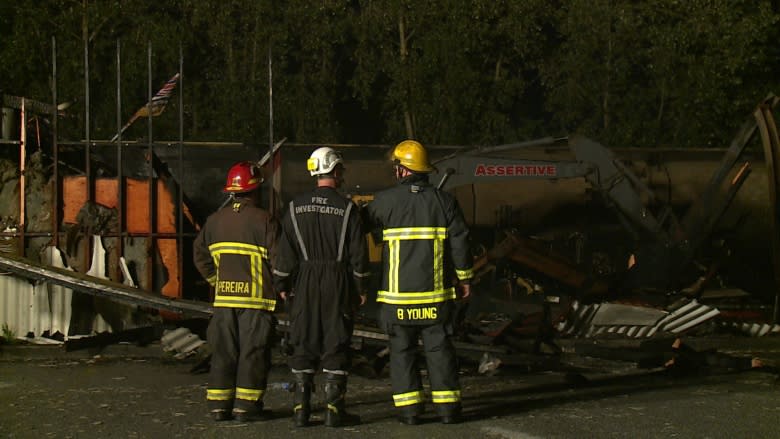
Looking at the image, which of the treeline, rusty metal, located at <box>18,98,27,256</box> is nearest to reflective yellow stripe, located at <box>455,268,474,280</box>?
rusty metal, located at <box>18,98,27,256</box>

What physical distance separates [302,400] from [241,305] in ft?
2.60

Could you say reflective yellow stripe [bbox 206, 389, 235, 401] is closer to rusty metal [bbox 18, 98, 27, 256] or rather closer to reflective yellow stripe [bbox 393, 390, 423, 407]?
reflective yellow stripe [bbox 393, 390, 423, 407]

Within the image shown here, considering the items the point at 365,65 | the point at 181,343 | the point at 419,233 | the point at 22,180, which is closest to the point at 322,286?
the point at 419,233

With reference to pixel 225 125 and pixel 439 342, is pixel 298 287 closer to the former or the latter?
pixel 439 342

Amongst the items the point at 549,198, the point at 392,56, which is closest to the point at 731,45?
the point at 549,198

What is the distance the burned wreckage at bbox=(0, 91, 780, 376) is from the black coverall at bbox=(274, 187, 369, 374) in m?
2.60

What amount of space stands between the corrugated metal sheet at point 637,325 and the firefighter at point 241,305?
634 centimetres

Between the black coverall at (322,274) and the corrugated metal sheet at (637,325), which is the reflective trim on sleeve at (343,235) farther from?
the corrugated metal sheet at (637,325)

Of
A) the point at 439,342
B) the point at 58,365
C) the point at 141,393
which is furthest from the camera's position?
the point at 58,365

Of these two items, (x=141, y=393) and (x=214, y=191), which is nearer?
(x=141, y=393)

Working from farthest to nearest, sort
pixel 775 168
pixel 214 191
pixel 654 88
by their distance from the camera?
1. pixel 654 88
2. pixel 214 191
3. pixel 775 168

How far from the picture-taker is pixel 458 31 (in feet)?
99.2

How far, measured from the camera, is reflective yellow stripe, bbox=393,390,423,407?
7.55m

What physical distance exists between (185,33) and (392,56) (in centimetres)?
546
